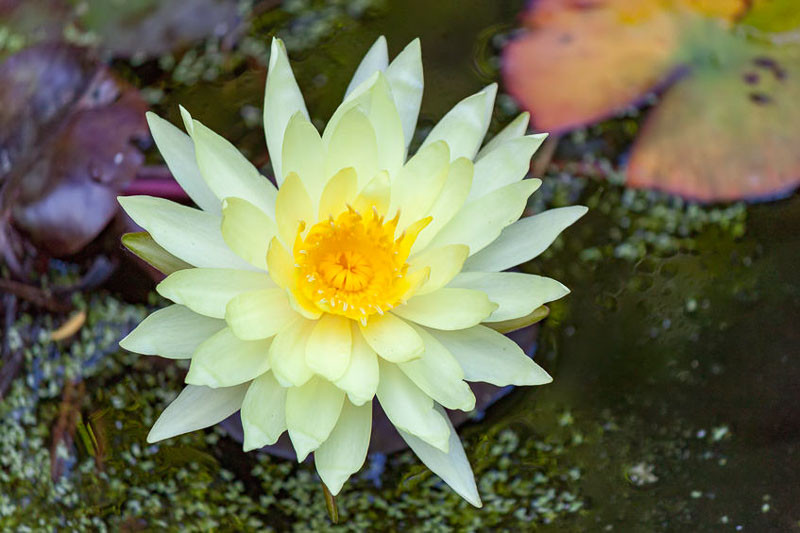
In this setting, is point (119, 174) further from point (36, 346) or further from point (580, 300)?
point (580, 300)

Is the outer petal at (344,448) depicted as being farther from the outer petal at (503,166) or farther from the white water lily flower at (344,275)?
the outer petal at (503,166)

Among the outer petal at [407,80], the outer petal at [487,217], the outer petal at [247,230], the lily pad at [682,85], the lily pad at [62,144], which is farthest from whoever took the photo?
the lily pad at [682,85]

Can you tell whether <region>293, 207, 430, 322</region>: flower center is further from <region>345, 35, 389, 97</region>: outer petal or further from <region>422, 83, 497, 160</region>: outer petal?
<region>345, 35, 389, 97</region>: outer petal

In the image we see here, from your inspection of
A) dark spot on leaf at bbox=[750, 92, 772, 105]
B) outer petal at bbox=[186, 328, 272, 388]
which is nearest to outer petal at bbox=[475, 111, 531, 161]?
outer petal at bbox=[186, 328, 272, 388]

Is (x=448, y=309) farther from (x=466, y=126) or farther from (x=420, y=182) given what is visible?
(x=466, y=126)

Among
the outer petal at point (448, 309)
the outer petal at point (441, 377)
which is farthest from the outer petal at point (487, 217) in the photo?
the outer petal at point (441, 377)

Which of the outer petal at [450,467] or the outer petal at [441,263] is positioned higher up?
the outer petal at [441,263]
